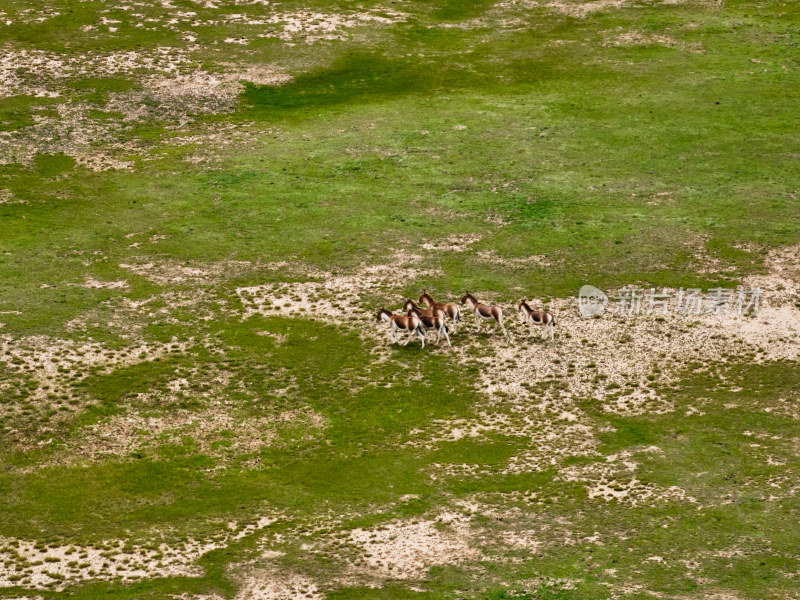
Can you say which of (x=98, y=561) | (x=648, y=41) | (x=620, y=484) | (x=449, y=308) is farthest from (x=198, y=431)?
(x=648, y=41)

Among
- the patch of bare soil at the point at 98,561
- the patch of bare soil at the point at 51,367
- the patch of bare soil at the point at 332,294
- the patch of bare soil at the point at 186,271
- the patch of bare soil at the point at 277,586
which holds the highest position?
the patch of bare soil at the point at 186,271

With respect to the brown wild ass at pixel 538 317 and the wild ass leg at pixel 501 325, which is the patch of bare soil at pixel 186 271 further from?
the brown wild ass at pixel 538 317

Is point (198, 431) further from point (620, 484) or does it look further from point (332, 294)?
point (620, 484)

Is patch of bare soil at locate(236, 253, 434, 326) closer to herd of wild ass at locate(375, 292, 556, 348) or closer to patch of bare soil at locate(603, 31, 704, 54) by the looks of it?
herd of wild ass at locate(375, 292, 556, 348)

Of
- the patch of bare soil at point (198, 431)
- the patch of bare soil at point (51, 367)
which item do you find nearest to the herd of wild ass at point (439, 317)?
the patch of bare soil at point (198, 431)

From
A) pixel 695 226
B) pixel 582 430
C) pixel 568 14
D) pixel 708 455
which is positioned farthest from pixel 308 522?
pixel 568 14

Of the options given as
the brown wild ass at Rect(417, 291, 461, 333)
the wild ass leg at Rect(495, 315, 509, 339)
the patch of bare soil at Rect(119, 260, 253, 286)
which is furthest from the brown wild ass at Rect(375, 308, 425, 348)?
the patch of bare soil at Rect(119, 260, 253, 286)

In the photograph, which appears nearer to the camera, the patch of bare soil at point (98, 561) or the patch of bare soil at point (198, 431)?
the patch of bare soil at point (98, 561)
